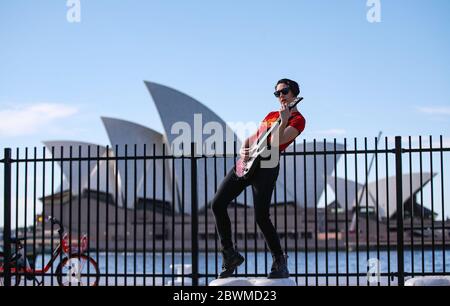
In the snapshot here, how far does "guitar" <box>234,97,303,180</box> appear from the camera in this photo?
5754mm

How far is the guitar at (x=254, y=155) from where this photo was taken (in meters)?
5.75

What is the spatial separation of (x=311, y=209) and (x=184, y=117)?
650 inches

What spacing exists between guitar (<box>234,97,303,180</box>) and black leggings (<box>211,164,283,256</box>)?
0.19 ft

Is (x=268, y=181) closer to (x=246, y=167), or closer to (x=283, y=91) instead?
(x=246, y=167)

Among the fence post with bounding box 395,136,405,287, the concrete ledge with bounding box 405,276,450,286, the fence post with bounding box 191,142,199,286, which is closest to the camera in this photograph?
the concrete ledge with bounding box 405,276,450,286

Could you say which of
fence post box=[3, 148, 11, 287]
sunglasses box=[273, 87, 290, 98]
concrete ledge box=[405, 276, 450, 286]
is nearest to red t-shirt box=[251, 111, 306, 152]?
sunglasses box=[273, 87, 290, 98]

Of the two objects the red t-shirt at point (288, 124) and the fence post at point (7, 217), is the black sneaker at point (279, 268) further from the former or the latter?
the fence post at point (7, 217)

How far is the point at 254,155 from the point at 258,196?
30cm

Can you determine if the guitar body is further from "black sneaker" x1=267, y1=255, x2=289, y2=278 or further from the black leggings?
"black sneaker" x1=267, y1=255, x2=289, y2=278
